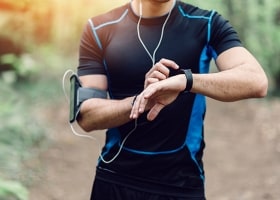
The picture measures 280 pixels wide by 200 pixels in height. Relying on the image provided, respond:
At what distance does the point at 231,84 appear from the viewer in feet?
9.98

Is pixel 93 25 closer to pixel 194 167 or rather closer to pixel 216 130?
pixel 194 167

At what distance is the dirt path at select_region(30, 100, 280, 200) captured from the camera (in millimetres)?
6965

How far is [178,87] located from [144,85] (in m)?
0.27

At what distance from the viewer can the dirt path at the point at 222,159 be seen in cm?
696

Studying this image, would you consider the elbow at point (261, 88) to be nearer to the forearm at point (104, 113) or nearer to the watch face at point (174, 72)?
the watch face at point (174, 72)

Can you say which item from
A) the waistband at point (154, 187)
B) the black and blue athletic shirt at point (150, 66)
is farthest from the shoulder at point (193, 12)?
the waistband at point (154, 187)

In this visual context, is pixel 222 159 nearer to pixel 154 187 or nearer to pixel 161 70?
pixel 154 187

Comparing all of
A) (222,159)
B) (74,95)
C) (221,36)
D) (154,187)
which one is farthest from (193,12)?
(222,159)

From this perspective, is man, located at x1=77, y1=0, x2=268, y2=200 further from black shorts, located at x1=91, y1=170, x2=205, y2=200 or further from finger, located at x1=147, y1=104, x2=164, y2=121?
finger, located at x1=147, y1=104, x2=164, y2=121

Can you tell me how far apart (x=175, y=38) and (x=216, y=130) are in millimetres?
6741

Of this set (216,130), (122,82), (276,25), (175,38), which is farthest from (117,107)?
(276,25)

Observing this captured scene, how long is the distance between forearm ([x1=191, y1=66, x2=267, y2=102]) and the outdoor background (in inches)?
103

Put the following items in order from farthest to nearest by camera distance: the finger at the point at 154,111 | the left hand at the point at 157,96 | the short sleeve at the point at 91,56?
the short sleeve at the point at 91,56, the finger at the point at 154,111, the left hand at the point at 157,96

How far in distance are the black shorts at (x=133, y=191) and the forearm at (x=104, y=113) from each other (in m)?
Answer: 0.30
